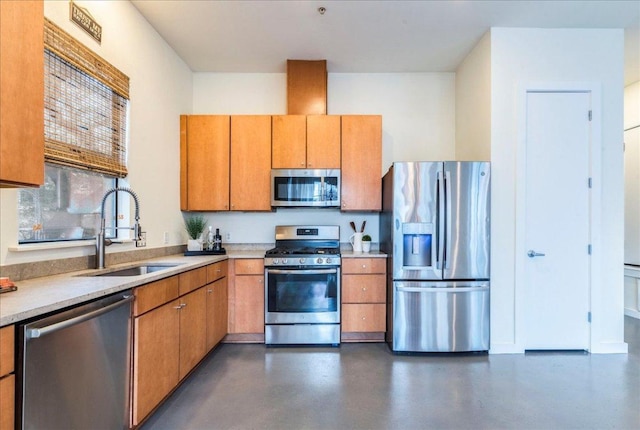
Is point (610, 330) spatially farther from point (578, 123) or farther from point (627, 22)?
point (627, 22)

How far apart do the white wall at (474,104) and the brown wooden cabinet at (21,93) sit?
330 cm

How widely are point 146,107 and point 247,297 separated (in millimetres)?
1995

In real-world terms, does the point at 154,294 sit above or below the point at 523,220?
below

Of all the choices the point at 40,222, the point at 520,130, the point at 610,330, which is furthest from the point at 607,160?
the point at 40,222

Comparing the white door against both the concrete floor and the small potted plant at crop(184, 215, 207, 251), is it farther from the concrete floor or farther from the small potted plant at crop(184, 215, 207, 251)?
the small potted plant at crop(184, 215, 207, 251)

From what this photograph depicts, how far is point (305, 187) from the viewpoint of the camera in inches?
139

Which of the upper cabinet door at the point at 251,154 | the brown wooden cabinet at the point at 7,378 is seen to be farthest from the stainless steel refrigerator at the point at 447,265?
the brown wooden cabinet at the point at 7,378

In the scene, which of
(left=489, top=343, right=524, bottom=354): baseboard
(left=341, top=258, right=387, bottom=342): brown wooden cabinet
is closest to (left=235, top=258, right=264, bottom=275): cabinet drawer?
(left=341, top=258, right=387, bottom=342): brown wooden cabinet

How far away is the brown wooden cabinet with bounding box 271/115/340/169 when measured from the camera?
11.6 feet

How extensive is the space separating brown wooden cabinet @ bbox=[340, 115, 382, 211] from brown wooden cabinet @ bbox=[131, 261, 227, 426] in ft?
5.71

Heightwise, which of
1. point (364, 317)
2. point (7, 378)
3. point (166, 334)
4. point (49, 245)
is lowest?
point (364, 317)

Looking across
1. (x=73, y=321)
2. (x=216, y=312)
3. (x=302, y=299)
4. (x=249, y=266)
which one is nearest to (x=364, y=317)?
(x=302, y=299)

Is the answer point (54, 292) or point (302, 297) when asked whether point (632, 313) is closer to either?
point (302, 297)

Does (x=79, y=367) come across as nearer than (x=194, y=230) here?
Yes
